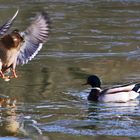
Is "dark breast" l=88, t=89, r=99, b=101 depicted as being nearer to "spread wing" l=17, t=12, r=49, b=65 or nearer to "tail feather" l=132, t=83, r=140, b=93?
"tail feather" l=132, t=83, r=140, b=93

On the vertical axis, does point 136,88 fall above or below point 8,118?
below

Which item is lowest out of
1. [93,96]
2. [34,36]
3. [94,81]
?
[93,96]

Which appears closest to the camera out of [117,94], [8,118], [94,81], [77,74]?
[8,118]

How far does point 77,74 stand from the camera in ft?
46.7

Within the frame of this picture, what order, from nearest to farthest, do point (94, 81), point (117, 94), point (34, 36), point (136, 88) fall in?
point (117, 94) < point (136, 88) < point (94, 81) < point (34, 36)

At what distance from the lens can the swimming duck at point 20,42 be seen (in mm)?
12531

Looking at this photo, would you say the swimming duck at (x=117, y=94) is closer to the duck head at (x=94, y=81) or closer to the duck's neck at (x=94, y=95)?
the duck's neck at (x=94, y=95)

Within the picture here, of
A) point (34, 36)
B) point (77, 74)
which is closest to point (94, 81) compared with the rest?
point (34, 36)

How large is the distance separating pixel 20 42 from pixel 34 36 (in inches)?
19.1

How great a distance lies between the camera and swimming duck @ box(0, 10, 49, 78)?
12531mm

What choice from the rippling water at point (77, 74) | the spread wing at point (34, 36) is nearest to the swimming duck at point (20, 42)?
the spread wing at point (34, 36)

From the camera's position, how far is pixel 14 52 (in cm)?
1278

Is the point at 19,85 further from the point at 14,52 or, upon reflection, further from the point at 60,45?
the point at 60,45

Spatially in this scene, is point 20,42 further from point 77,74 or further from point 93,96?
point 77,74
